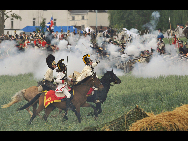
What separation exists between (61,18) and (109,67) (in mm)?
32961

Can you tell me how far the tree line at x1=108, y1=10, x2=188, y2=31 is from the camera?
146 ft

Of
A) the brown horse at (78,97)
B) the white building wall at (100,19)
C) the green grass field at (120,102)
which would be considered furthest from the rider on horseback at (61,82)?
the white building wall at (100,19)

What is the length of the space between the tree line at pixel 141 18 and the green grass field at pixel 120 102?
90.3 feet

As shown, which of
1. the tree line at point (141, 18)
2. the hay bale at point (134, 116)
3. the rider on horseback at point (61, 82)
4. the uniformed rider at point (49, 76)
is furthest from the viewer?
the tree line at point (141, 18)

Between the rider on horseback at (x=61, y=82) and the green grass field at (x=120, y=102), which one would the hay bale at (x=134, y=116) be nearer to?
the green grass field at (x=120, y=102)

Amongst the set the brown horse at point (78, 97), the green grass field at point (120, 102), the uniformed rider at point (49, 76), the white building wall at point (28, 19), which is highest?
the white building wall at point (28, 19)

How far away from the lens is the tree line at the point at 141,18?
44469 millimetres

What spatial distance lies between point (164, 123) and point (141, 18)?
4344cm

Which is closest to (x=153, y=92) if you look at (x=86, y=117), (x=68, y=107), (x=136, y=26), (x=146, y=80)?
(x=146, y=80)

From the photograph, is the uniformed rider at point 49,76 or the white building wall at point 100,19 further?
the white building wall at point 100,19

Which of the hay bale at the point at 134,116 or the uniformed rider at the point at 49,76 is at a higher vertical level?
the uniformed rider at the point at 49,76

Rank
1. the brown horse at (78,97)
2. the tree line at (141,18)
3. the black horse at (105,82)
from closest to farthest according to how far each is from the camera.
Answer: the brown horse at (78,97), the black horse at (105,82), the tree line at (141,18)

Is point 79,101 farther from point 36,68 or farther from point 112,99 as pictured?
point 36,68

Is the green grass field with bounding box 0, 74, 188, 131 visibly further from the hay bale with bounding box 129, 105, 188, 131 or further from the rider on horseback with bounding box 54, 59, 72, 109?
the hay bale with bounding box 129, 105, 188, 131
